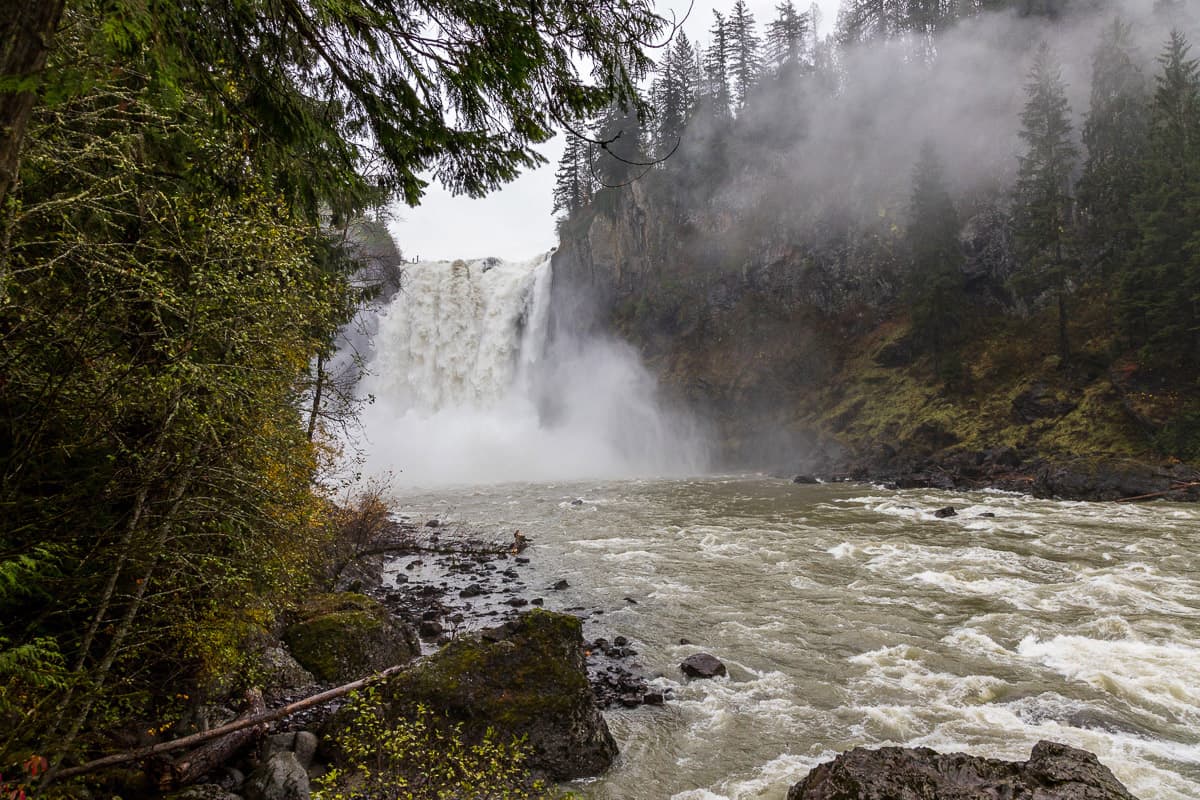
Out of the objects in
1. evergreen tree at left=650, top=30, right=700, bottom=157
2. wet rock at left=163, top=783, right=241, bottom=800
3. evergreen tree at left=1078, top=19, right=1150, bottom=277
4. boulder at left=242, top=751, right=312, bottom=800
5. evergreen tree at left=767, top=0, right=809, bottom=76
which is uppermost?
evergreen tree at left=767, top=0, right=809, bottom=76

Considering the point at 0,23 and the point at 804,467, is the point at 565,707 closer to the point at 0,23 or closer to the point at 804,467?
the point at 0,23

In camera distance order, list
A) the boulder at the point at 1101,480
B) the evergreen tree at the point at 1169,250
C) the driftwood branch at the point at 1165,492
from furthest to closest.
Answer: the evergreen tree at the point at 1169,250 → the boulder at the point at 1101,480 → the driftwood branch at the point at 1165,492

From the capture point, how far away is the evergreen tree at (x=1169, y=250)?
81.4 ft

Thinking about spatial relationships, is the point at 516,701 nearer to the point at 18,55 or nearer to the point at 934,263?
the point at 18,55

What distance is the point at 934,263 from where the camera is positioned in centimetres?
3647

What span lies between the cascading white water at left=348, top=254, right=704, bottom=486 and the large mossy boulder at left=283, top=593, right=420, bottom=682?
32171mm

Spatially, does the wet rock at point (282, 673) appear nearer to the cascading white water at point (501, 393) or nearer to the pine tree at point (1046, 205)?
the cascading white water at point (501, 393)

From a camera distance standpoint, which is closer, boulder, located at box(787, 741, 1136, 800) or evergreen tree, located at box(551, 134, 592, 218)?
boulder, located at box(787, 741, 1136, 800)

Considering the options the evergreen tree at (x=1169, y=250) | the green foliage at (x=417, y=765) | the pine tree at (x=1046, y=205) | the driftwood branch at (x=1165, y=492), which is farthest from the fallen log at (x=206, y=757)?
the pine tree at (x=1046, y=205)

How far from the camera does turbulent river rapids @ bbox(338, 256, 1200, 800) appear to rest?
704 cm

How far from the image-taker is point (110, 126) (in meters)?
4.49

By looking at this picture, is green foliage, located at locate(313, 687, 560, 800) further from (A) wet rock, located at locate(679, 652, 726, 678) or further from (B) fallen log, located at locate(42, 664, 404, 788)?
(A) wet rock, located at locate(679, 652, 726, 678)

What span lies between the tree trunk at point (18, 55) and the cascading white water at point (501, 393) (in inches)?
1577

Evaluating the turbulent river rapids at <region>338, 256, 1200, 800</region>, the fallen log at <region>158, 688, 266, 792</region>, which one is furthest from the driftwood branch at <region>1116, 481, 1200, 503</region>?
the fallen log at <region>158, 688, 266, 792</region>
